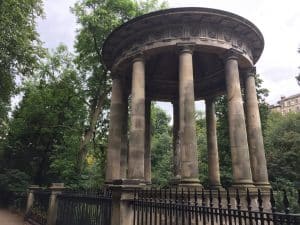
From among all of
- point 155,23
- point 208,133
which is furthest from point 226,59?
point 208,133

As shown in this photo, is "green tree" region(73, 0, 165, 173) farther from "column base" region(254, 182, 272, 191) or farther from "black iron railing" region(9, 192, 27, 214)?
"column base" region(254, 182, 272, 191)

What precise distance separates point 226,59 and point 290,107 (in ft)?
322

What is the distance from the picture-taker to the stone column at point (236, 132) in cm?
1429

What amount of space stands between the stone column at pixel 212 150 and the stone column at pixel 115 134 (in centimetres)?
723

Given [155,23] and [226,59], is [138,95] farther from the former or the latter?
[226,59]

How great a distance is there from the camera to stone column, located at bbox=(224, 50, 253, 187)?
14289mm

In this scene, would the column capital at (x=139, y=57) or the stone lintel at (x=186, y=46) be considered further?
the column capital at (x=139, y=57)

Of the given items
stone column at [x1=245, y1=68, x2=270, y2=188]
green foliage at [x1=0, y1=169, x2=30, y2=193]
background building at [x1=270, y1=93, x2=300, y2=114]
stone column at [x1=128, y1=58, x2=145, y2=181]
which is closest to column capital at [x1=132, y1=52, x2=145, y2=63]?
stone column at [x1=128, y1=58, x2=145, y2=181]

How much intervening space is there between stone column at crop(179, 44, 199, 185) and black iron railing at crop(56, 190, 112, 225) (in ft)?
16.6

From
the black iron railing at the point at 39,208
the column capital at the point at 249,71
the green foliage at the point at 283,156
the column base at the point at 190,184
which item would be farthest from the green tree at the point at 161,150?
the column base at the point at 190,184

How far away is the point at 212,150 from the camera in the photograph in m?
21.2

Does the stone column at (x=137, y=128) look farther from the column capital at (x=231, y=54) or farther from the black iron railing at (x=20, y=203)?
the black iron railing at (x=20, y=203)

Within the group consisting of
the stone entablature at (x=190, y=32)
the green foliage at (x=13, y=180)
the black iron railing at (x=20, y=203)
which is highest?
the stone entablature at (x=190, y=32)

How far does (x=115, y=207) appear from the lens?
7965 mm
